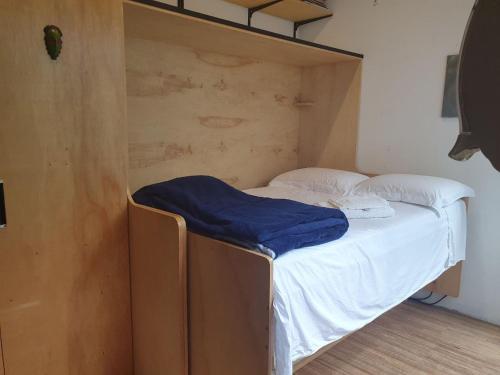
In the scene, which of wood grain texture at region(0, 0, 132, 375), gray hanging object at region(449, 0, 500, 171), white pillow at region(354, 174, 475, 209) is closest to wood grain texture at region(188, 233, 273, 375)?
wood grain texture at region(0, 0, 132, 375)

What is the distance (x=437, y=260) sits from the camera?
203 centimetres

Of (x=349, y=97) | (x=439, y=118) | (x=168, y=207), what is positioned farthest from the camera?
(x=349, y=97)

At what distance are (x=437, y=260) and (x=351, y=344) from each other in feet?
2.11

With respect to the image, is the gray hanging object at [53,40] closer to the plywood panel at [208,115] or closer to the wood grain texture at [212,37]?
the wood grain texture at [212,37]

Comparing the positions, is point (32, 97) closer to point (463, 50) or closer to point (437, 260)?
point (463, 50)

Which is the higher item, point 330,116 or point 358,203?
point 330,116

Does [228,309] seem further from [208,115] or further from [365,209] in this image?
[208,115]

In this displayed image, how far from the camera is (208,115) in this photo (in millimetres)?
2453

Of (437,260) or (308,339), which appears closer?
(308,339)

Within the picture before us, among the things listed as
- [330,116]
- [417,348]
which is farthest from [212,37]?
[417,348]

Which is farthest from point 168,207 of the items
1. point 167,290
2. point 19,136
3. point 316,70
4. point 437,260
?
point 316,70

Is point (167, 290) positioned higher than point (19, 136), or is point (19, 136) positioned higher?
point (19, 136)

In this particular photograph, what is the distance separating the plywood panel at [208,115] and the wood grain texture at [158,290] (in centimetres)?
78

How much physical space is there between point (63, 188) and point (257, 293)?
30.0 inches
